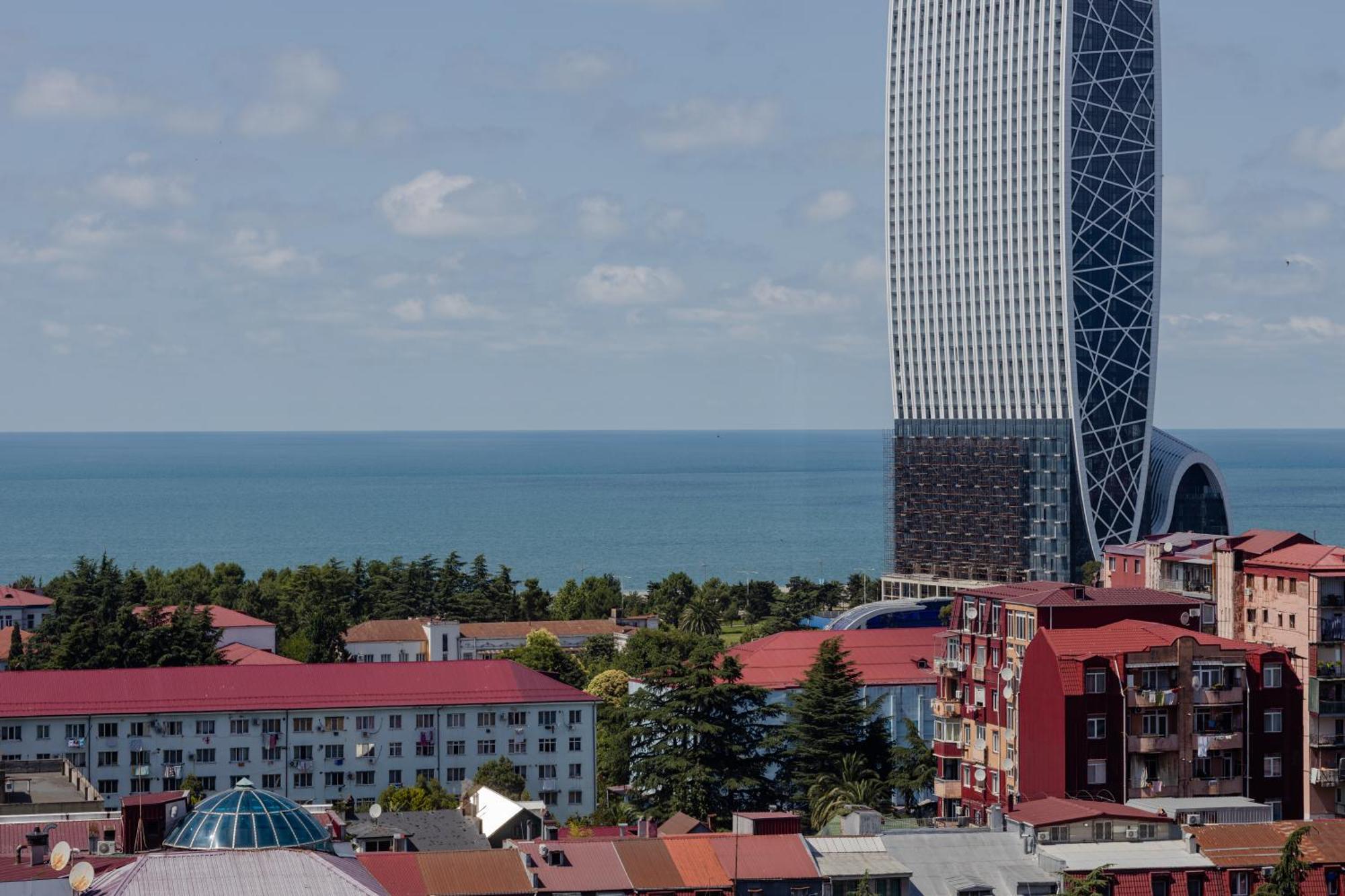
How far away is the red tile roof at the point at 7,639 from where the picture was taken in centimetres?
12256

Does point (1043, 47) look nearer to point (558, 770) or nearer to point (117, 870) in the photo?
point (558, 770)

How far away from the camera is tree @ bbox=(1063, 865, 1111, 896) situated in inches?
2004

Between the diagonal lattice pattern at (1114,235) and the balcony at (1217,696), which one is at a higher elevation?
the diagonal lattice pattern at (1114,235)

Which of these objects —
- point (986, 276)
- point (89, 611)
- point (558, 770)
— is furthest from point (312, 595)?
point (986, 276)

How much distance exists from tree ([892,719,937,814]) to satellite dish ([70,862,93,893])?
44.3m

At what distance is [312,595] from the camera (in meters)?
152

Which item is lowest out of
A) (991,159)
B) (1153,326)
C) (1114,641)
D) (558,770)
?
(558,770)

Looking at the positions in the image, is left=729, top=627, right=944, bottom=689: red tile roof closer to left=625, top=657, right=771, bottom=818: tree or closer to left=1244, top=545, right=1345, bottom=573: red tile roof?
left=625, top=657, right=771, bottom=818: tree

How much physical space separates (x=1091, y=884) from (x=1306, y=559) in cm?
2849

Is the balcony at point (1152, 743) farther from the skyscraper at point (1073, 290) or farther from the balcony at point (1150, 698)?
the skyscraper at point (1073, 290)

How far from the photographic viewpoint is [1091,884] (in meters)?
51.7

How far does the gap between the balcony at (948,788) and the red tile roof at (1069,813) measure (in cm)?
1498

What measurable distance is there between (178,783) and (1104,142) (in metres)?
125

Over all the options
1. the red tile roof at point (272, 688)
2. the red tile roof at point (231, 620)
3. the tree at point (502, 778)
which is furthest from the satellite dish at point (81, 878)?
the red tile roof at point (231, 620)
